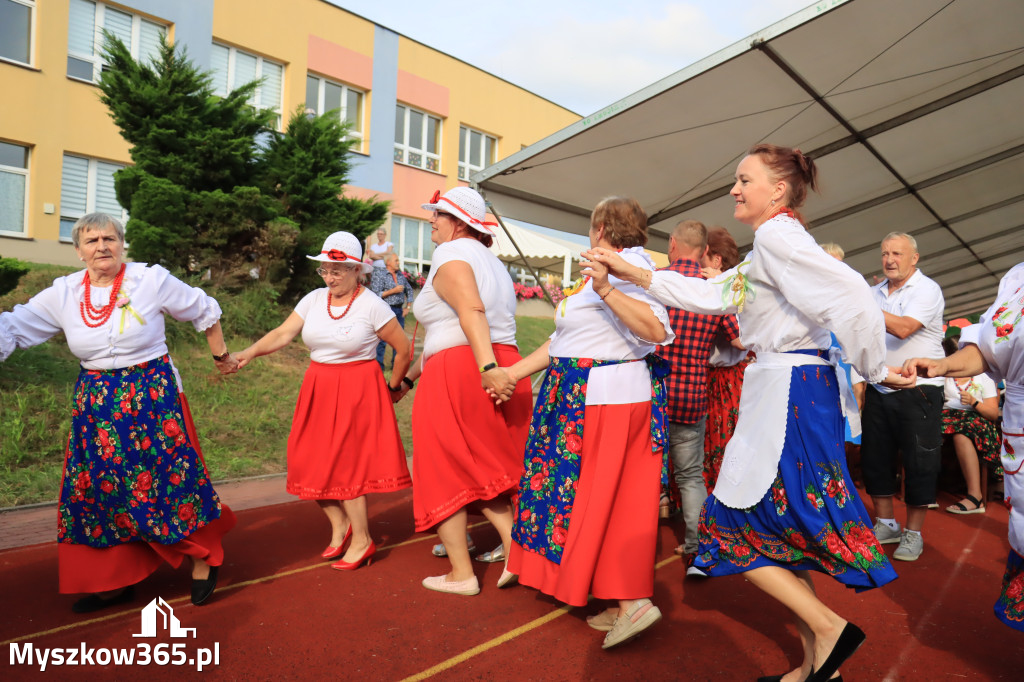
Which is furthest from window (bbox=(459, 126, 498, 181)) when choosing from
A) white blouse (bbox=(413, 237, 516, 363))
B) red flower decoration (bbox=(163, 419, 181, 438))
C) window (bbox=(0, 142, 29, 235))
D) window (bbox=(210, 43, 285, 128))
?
red flower decoration (bbox=(163, 419, 181, 438))

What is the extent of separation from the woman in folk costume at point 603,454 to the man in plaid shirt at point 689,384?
1.10m

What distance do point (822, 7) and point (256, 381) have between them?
7.72 metres

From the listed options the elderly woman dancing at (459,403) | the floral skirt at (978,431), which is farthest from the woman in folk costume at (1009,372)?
the floral skirt at (978,431)

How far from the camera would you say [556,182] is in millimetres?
8297

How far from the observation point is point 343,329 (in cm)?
464

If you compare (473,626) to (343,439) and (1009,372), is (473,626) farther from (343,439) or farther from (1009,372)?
(1009,372)

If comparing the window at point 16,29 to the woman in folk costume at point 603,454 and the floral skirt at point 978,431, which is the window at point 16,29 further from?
the floral skirt at point 978,431

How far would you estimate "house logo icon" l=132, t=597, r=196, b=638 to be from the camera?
355cm

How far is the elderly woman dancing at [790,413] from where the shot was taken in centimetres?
268

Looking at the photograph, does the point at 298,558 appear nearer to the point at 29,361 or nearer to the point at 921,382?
the point at 921,382

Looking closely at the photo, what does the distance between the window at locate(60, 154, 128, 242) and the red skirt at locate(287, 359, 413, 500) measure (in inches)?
507

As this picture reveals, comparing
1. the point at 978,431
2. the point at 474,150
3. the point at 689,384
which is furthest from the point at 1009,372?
the point at 474,150

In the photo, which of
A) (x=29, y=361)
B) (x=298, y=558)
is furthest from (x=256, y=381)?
(x=298, y=558)

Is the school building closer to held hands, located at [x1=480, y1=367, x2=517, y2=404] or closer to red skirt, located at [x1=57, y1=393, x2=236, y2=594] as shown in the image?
red skirt, located at [x1=57, y1=393, x2=236, y2=594]
